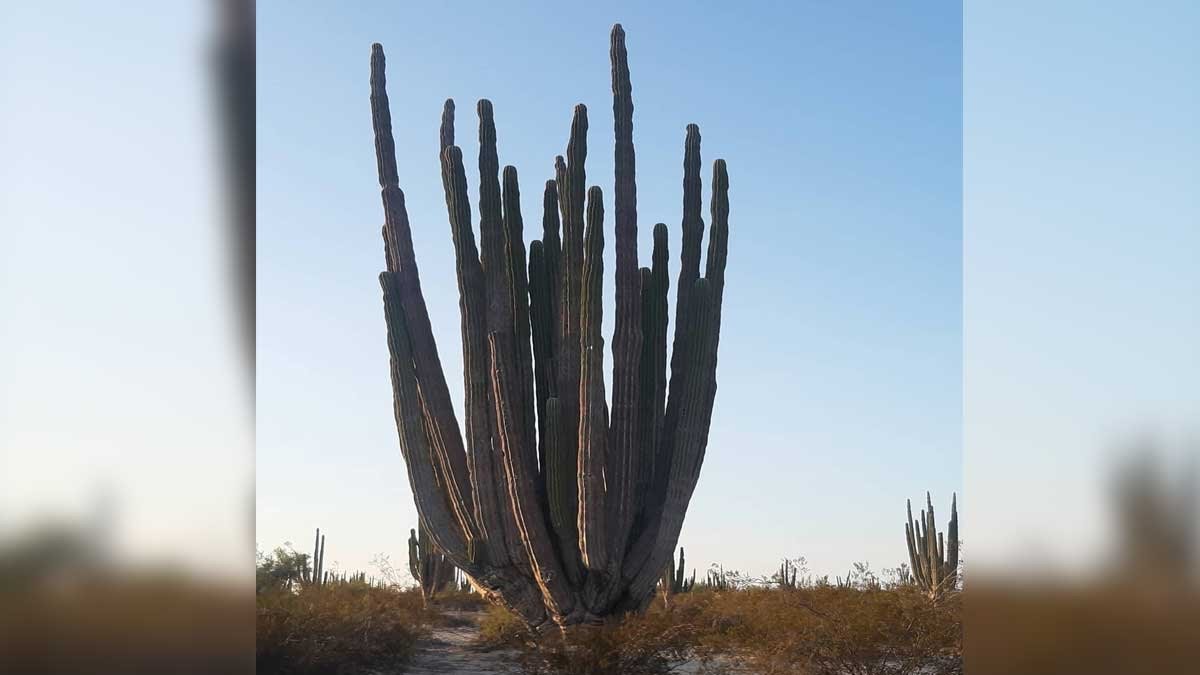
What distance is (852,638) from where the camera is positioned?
1040 centimetres

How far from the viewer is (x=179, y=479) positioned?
270 cm

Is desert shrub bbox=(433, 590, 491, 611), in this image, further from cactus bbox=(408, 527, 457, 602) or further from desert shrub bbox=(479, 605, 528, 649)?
desert shrub bbox=(479, 605, 528, 649)

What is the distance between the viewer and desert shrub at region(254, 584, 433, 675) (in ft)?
32.1

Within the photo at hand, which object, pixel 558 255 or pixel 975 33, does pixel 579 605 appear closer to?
pixel 558 255

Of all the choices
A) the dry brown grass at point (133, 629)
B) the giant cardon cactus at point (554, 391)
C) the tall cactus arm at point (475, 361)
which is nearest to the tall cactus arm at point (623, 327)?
the giant cardon cactus at point (554, 391)

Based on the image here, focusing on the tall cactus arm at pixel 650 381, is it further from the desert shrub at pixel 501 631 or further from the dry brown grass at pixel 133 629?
the dry brown grass at pixel 133 629

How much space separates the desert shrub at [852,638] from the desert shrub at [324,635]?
3.55m

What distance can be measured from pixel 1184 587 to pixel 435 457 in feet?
29.1

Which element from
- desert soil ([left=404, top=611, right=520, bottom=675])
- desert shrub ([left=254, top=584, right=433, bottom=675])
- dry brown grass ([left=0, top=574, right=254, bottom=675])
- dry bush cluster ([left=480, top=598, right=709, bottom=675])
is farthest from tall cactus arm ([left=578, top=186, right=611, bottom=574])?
dry brown grass ([left=0, top=574, right=254, bottom=675])

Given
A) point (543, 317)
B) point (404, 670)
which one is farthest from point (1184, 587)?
point (404, 670)

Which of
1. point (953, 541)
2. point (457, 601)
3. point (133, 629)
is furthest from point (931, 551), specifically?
point (133, 629)

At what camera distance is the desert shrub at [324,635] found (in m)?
9.77

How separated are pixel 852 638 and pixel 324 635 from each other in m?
5.33

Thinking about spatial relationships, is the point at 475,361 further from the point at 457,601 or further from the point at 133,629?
the point at 457,601
